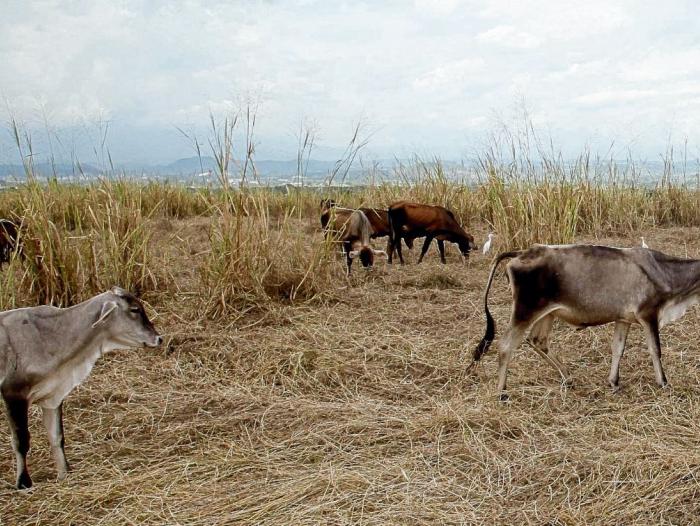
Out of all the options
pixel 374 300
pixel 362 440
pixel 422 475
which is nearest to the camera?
pixel 422 475

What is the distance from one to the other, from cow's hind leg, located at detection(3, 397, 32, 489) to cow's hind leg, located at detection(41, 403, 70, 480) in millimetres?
143

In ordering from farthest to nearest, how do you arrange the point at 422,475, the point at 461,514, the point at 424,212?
the point at 424,212, the point at 422,475, the point at 461,514

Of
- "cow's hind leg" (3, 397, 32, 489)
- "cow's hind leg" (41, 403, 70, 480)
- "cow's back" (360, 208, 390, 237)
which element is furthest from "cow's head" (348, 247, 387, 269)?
"cow's hind leg" (3, 397, 32, 489)

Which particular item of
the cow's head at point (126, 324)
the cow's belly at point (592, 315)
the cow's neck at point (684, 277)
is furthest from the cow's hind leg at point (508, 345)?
the cow's head at point (126, 324)

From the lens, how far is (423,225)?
9.69m

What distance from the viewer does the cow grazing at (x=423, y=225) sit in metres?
9.60

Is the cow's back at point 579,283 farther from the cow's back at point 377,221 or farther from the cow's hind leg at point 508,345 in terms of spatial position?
the cow's back at point 377,221

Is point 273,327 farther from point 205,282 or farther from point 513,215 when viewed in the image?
point 513,215

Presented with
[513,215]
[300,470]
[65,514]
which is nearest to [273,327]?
[300,470]

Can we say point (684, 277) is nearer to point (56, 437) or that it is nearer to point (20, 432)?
point (56, 437)

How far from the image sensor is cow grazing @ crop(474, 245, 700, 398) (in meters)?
4.55

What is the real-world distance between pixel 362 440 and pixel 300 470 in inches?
18.0

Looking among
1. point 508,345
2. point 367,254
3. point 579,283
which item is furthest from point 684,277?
point 367,254

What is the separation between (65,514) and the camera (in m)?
3.26
